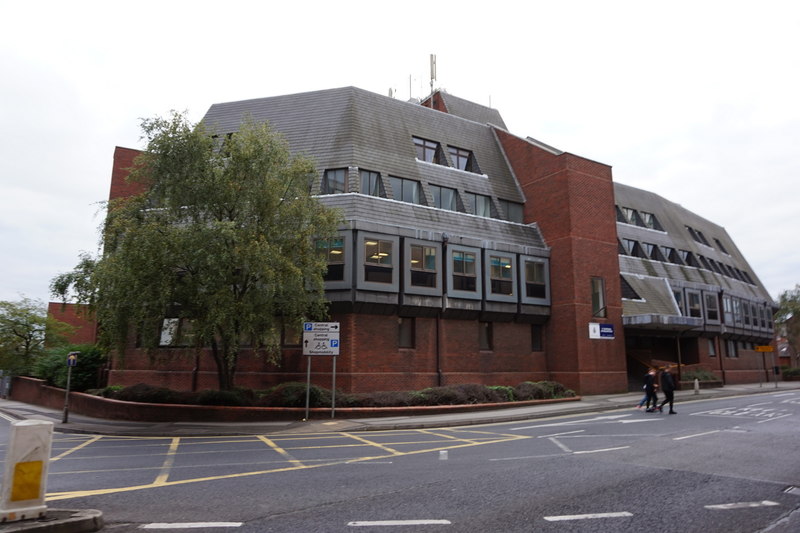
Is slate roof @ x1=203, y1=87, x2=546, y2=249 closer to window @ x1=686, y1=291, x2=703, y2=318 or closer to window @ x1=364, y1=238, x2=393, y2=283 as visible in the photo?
window @ x1=364, y1=238, x2=393, y2=283

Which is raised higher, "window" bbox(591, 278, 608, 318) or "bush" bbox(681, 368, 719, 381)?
"window" bbox(591, 278, 608, 318)

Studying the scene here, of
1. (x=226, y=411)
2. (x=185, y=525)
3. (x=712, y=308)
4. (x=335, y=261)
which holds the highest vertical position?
(x=335, y=261)

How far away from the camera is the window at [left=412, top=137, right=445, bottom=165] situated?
30516mm

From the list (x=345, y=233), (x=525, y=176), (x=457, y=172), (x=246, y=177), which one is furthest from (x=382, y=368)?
(x=525, y=176)

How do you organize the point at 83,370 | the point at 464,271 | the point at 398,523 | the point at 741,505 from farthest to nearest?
the point at 83,370 → the point at 464,271 → the point at 741,505 → the point at 398,523

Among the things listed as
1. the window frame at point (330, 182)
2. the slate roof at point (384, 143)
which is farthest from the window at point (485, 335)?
the window frame at point (330, 182)

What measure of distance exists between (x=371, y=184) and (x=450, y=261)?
5.77 meters

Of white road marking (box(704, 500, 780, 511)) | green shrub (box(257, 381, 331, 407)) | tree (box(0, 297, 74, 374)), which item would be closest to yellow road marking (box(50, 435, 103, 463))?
green shrub (box(257, 381, 331, 407))

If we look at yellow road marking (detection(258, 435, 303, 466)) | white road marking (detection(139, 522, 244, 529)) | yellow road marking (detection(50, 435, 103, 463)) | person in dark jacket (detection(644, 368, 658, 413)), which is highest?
person in dark jacket (detection(644, 368, 658, 413))

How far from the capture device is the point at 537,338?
29438 millimetres

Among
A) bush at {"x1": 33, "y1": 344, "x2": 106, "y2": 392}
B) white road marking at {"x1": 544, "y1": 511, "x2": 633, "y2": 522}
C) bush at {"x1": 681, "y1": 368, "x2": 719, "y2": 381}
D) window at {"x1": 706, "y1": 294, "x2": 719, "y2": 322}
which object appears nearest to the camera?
white road marking at {"x1": 544, "y1": 511, "x2": 633, "y2": 522}

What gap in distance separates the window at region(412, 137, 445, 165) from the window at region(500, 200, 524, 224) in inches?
184

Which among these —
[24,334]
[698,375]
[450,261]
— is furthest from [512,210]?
[24,334]

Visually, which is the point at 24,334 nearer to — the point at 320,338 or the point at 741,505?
the point at 320,338
